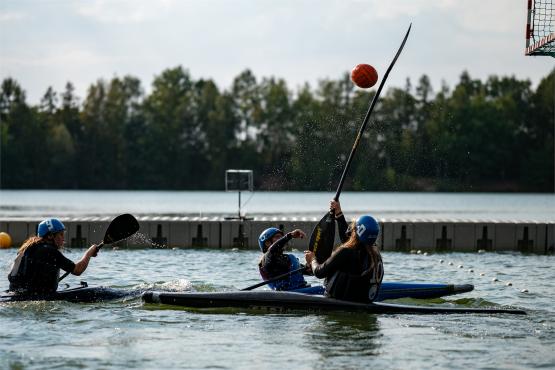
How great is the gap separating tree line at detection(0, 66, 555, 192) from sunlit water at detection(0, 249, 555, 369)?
245ft

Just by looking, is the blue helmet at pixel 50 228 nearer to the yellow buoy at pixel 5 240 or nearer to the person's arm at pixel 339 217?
the person's arm at pixel 339 217

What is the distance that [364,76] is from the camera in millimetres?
16594

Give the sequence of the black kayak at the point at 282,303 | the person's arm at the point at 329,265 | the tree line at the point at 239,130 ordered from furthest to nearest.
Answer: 1. the tree line at the point at 239,130
2. the black kayak at the point at 282,303
3. the person's arm at the point at 329,265

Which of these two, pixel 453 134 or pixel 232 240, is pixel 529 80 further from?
pixel 232 240

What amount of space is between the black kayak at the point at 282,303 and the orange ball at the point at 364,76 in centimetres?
361

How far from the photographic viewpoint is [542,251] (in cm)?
2762

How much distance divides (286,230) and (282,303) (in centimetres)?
1207

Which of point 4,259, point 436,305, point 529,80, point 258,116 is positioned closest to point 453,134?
point 529,80

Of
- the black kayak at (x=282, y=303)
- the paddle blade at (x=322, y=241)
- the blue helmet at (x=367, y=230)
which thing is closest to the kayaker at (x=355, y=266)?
the blue helmet at (x=367, y=230)

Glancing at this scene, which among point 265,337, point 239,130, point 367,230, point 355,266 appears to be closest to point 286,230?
point 355,266

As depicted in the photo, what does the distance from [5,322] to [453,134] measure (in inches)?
3303

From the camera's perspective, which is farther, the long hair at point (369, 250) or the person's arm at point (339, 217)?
the person's arm at point (339, 217)

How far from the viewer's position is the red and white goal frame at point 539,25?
2059 centimetres

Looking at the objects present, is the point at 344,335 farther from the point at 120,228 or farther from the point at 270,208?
the point at 270,208
